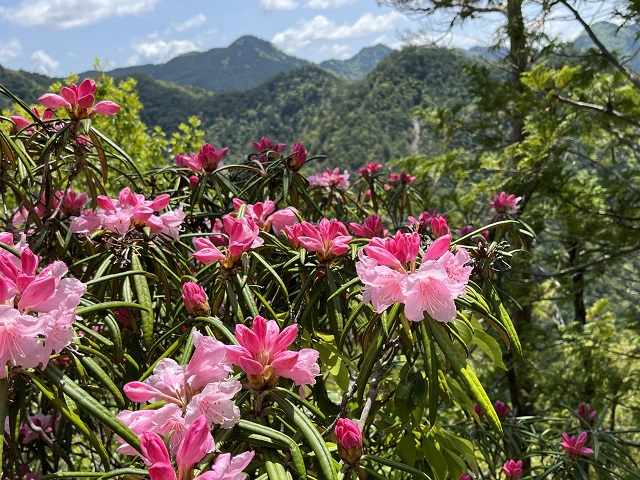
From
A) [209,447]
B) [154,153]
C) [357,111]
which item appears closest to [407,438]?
[209,447]

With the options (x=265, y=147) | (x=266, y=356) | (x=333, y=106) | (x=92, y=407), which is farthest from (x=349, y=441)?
(x=333, y=106)

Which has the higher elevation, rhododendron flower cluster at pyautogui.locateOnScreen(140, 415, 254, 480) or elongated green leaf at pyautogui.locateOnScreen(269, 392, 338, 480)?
rhododendron flower cluster at pyautogui.locateOnScreen(140, 415, 254, 480)

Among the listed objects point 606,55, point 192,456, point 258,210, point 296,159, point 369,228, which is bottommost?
point 192,456

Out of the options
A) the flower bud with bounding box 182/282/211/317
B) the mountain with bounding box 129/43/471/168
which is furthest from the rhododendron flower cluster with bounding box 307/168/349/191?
the mountain with bounding box 129/43/471/168

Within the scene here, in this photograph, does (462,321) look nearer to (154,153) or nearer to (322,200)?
(322,200)

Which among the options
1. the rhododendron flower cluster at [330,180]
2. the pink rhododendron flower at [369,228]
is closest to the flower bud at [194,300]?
the pink rhododendron flower at [369,228]

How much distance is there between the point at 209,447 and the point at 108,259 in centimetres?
83

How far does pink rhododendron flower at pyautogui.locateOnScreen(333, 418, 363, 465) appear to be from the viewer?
93 cm

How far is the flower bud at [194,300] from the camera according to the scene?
3.88 ft

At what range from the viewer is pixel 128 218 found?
4.83 feet

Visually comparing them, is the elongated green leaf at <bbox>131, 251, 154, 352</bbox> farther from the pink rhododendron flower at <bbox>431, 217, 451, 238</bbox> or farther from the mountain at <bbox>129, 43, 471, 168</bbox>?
the mountain at <bbox>129, 43, 471, 168</bbox>

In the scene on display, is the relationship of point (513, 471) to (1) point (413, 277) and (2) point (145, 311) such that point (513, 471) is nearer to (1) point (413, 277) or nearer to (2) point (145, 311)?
(1) point (413, 277)

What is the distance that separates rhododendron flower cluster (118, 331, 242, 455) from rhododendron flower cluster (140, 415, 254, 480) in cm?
8

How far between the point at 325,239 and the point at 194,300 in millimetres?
391
